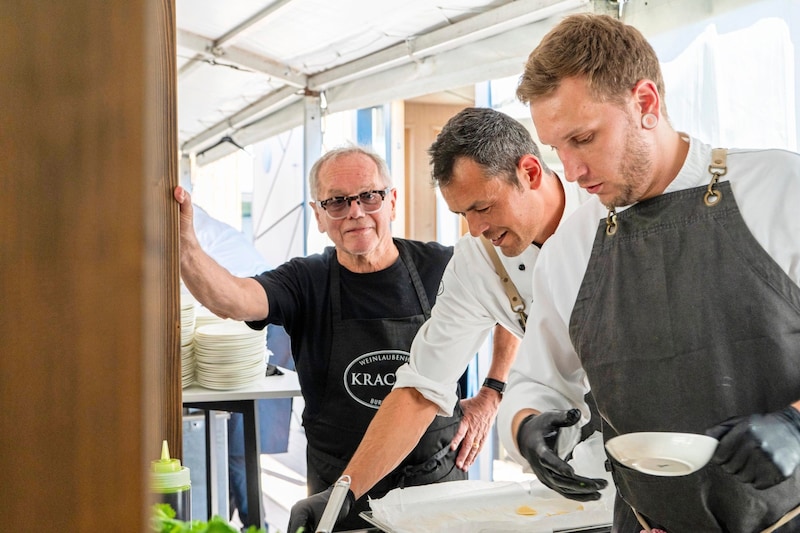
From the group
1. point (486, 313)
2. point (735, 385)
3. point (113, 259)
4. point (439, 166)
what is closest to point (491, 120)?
point (439, 166)

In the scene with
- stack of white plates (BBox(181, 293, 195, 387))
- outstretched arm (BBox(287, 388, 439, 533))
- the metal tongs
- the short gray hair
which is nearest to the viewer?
the metal tongs

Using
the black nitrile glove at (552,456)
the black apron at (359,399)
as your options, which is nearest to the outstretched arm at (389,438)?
the black apron at (359,399)

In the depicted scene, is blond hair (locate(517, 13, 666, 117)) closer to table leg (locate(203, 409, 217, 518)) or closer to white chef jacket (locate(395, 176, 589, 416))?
white chef jacket (locate(395, 176, 589, 416))

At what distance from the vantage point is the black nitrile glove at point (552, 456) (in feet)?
4.67

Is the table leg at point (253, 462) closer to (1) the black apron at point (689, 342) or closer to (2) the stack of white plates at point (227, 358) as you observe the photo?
(2) the stack of white plates at point (227, 358)

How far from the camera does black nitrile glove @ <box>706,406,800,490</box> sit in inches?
45.1

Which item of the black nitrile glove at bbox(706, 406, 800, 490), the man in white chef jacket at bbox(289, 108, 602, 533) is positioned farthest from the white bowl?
the man in white chef jacket at bbox(289, 108, 602, 533)

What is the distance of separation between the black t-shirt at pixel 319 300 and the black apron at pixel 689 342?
112cm

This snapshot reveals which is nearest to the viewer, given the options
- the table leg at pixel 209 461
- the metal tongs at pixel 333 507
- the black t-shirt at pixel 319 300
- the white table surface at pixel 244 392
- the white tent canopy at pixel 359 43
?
the metal tongs at pixel 333 507

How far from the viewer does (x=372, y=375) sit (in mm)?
2494

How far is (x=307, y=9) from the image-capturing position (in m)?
3.77

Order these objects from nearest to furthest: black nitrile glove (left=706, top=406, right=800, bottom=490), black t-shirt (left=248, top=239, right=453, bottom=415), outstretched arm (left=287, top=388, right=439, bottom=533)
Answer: black nitrile glove (left=706, top=406, right=800, bottom=490)
outstretched arm (left=287, top=388, right=439, bottom=533)
black t-shirt (left=248, top=239, right=453, bottom=415)

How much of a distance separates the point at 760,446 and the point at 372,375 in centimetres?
151

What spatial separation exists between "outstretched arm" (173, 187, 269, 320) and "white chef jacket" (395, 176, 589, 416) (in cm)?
60
